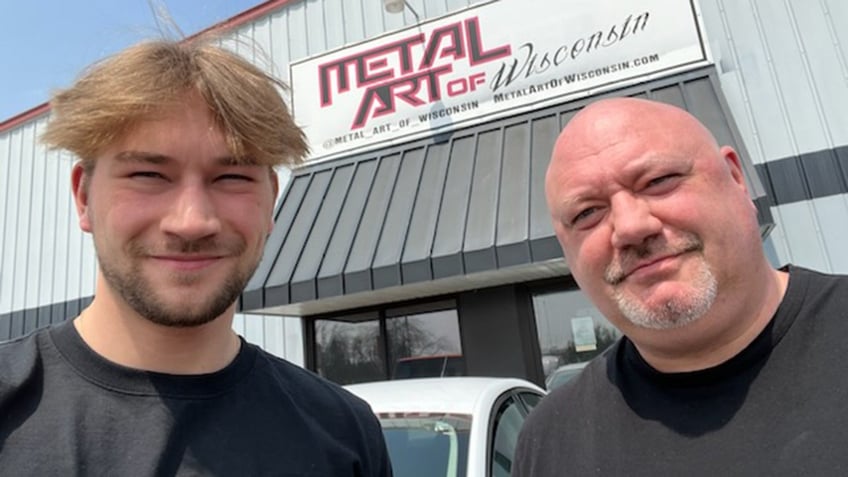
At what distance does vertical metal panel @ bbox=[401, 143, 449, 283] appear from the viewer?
200 inches

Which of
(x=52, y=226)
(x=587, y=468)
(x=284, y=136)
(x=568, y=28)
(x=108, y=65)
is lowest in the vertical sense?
(x=587, y=468)

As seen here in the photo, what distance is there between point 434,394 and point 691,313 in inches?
75.4

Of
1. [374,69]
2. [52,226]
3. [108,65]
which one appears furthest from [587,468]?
[52,226]

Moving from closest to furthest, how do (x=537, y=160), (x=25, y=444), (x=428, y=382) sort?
(x=25, y=444) < (x=428, y=382) < (x=537, y=160)

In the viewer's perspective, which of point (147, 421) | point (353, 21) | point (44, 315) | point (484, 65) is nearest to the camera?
point (147, 421)

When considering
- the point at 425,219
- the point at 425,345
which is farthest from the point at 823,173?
the point at 425,345

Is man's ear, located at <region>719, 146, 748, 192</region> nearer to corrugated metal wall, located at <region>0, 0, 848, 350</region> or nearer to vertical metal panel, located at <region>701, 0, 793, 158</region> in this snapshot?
corrugated metal wall, located at <region>0, 0, 848, 350</region>

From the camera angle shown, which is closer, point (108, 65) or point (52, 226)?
point (108, 65)

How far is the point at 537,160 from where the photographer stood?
549 cm

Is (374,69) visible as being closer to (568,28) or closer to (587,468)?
(568,28)

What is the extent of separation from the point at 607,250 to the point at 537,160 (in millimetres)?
4162

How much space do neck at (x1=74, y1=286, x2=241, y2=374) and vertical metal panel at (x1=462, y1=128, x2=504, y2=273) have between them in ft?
11.8

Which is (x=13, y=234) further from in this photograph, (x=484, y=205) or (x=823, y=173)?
(x=823, y=173)

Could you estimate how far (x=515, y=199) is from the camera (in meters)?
5.13
